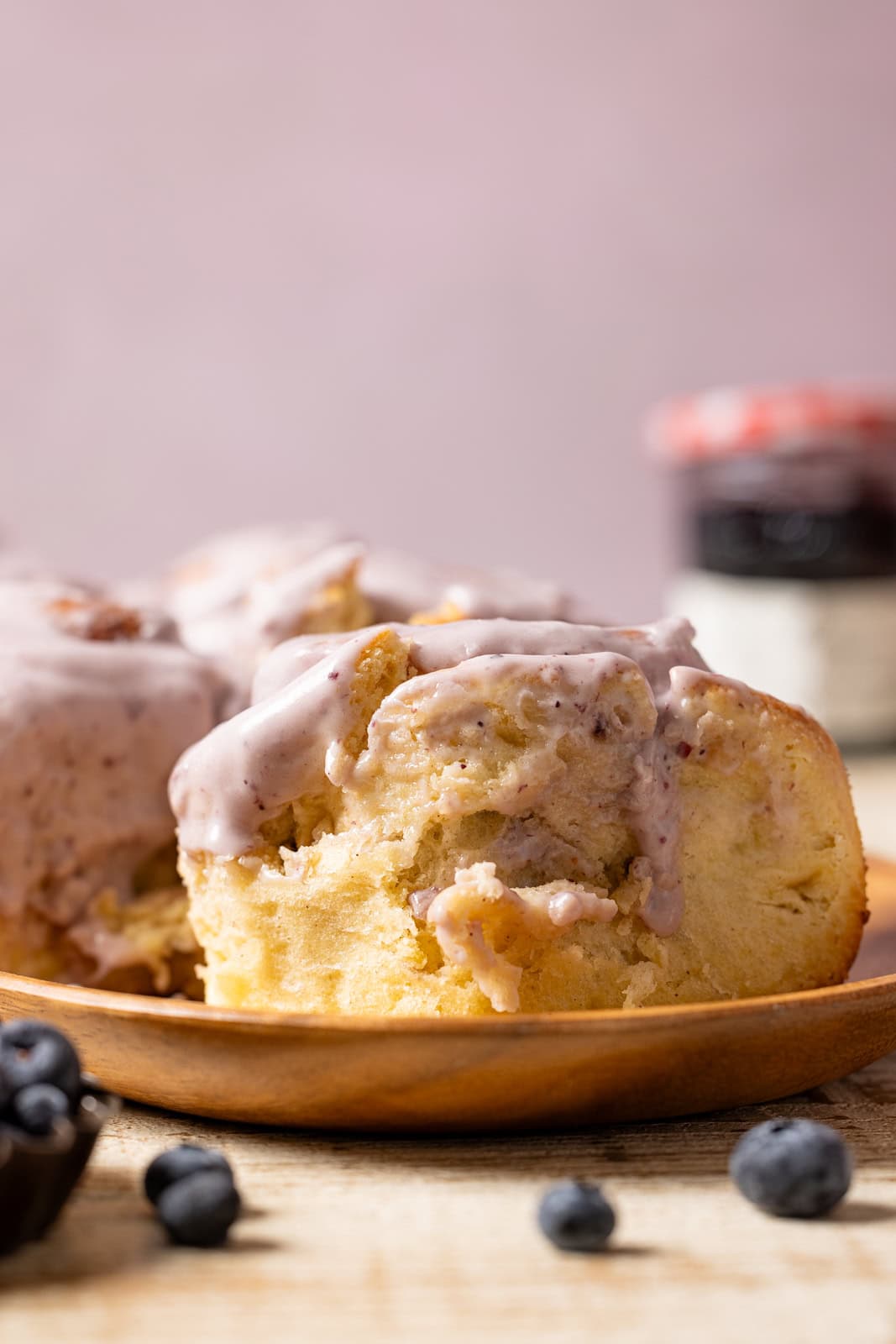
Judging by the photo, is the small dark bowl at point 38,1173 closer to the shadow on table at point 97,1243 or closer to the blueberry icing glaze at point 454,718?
the shadow on table at point 97,1243

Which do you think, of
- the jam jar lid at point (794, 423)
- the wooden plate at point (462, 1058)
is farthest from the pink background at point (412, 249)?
the wooden plate at point (462, 1058)

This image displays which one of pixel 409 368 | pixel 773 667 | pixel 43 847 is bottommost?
pixel 773 667

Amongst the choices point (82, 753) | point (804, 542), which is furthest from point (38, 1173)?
point (804, 542)

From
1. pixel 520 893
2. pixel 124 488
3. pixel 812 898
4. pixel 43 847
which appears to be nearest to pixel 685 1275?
pixel 520 893

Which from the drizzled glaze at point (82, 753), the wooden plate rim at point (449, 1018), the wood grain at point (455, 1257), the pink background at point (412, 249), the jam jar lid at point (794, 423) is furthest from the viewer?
the pink background at point (412, 249)

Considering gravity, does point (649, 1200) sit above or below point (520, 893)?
below

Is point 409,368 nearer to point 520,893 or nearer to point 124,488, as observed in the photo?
point 124,488
